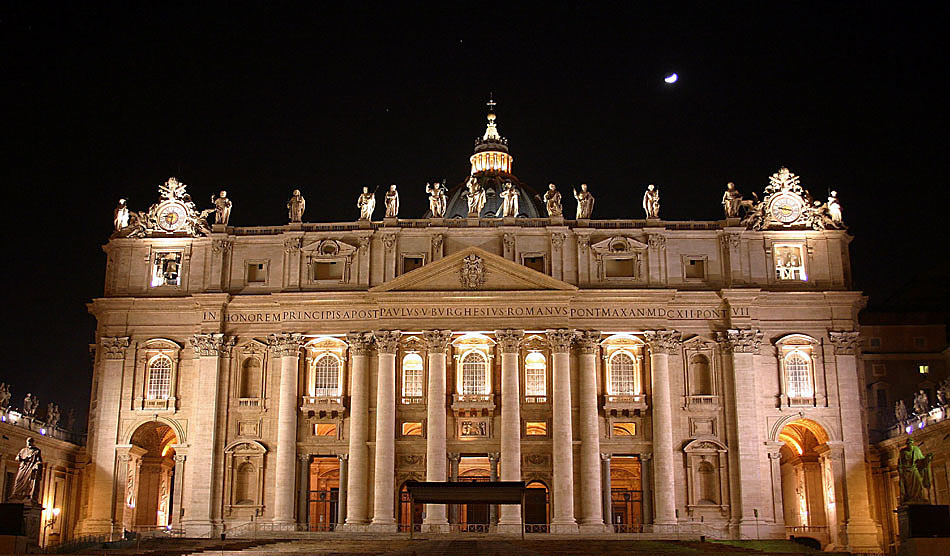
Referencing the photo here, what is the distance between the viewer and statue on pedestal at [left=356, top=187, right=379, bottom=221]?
69.1m

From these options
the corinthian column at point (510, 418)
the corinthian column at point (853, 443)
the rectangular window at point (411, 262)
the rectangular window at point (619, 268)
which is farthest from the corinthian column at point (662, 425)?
the rectangular window at point (411, 262)

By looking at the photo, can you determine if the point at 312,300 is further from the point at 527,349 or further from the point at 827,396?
the point at 827,396

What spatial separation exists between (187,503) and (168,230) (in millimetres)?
17468

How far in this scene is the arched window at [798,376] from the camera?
66375 mm

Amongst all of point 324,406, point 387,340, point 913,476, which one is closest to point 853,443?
point 913,476

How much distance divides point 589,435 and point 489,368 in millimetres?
7356

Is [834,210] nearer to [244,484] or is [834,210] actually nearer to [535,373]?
[535,373]

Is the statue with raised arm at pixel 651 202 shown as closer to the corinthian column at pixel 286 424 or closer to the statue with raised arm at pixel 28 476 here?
the corinthian column at pixel 286 424

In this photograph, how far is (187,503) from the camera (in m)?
65.1

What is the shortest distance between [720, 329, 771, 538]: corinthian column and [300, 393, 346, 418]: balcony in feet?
63.3

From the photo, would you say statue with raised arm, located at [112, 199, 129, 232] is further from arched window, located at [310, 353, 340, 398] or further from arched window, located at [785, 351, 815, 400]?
arched window, located at [785, 351, 815, 400]

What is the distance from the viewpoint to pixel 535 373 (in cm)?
6762

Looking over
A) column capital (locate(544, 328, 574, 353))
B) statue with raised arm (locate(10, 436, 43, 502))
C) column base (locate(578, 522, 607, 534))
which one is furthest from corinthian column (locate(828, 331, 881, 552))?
statue with raised arm (locate(10, 436, 43, 502))

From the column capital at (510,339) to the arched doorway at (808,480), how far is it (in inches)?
676
